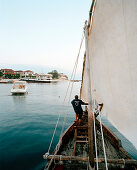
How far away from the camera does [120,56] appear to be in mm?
2086

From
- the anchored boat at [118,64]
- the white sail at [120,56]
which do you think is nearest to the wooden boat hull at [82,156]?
the anchored boat at [118,64]

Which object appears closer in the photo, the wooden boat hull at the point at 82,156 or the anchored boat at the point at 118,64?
the anchored boat at the point at 118,64

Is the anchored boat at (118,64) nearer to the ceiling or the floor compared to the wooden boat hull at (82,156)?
nearer to the ceiling

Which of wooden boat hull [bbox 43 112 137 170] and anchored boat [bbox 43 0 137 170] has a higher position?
anchored boat [bbox 43 0 137 170]

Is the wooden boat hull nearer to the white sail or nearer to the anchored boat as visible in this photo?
the anchored boat

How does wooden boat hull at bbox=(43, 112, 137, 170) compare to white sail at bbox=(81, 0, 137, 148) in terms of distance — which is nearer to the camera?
white sail at bbox=(81, 0, 137, 148)

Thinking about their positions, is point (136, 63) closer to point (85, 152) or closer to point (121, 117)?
point (121, 117)

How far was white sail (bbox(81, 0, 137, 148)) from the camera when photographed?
1.71 metres

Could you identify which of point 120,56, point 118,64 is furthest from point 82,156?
point 120,56

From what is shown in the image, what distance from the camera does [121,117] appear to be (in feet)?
7.52

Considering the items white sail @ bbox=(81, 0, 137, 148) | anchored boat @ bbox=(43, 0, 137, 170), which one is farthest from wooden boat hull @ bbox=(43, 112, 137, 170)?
white sail @ bbox=(81, 0, 137, 148)

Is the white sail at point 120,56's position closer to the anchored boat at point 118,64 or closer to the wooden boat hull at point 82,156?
the anchored boat at point 118,64

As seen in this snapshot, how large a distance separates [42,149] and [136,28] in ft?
24.4

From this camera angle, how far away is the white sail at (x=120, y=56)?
5.62ft
